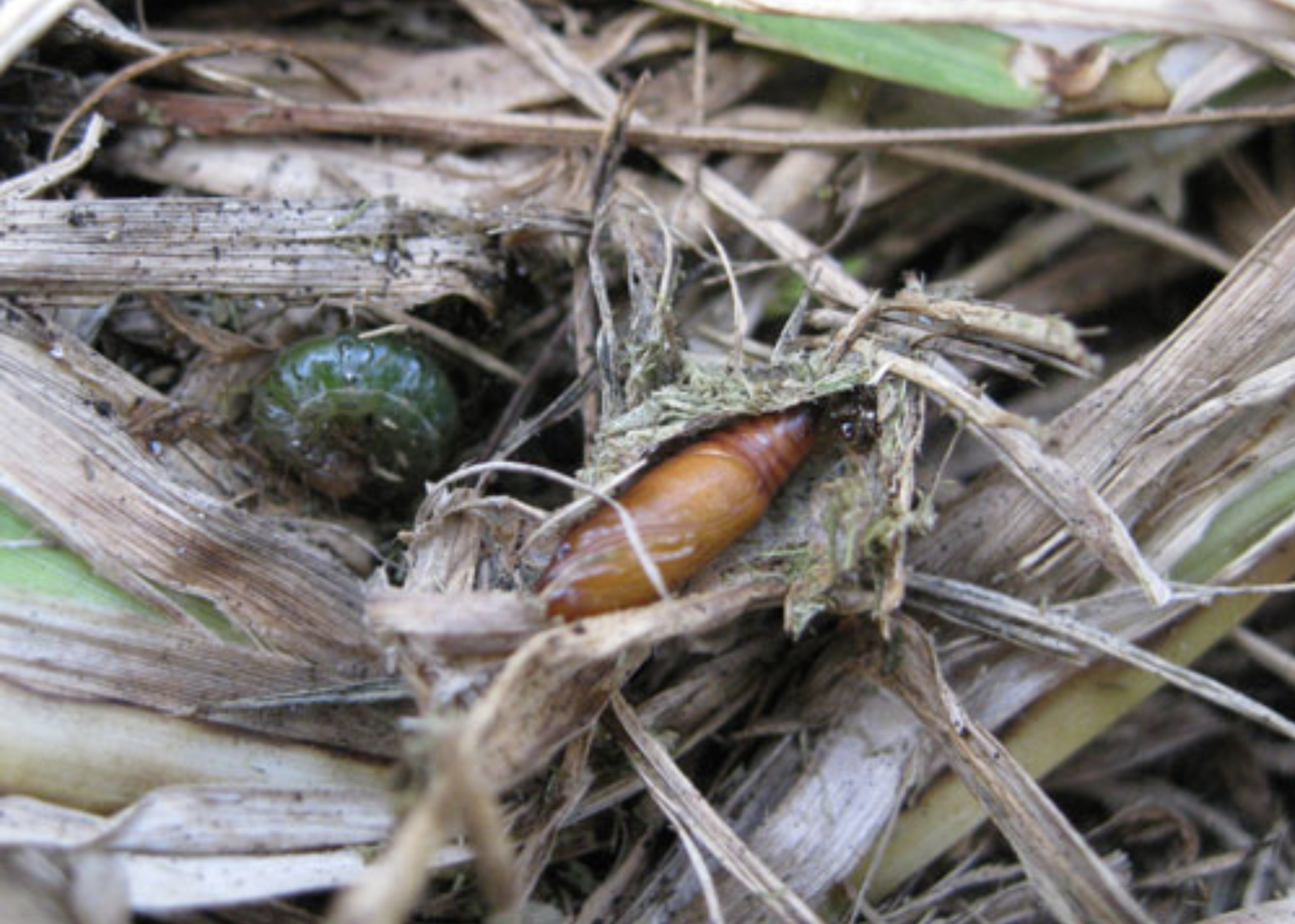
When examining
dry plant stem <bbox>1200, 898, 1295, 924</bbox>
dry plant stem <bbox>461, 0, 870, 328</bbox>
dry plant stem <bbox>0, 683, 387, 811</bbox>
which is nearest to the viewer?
dry plant stem <bbox>0, 683, 387, 811</bbox>

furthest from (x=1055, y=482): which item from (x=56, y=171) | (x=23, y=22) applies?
A: (x=23, y=22)

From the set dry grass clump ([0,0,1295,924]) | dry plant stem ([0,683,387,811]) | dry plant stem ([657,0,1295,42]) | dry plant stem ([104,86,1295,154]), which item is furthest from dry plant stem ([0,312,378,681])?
A: dry plant stem ([657,0,1295,42])

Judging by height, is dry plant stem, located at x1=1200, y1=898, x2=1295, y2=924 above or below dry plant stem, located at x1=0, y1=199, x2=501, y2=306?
below

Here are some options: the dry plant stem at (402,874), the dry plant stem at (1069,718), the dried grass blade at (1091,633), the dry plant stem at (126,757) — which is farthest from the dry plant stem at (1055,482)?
the dry plant stem at (126,757)

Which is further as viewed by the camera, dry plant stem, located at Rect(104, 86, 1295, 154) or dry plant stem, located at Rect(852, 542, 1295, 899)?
dry plant stem, located at Rect(104, 86, 1295, 154)

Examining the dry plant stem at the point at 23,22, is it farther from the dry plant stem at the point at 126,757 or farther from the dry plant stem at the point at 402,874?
the dry plant stem at the point at 402,874

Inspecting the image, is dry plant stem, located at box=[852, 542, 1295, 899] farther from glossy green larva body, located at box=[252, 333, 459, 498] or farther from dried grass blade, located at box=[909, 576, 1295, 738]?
glossy green larva body, located at box=[252, 333, 459, 498]

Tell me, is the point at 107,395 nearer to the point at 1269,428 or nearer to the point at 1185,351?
the point at 1185,351

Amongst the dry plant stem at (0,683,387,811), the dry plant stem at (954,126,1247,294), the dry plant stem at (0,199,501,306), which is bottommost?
the dry plant stem at (0,683,387,811)
